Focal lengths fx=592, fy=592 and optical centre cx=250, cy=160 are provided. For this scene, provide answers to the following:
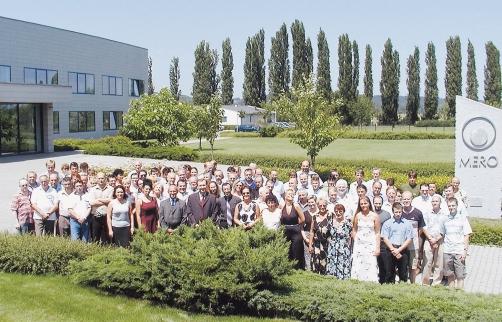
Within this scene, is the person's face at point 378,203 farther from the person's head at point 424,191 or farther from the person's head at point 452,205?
the person's head at point 424,191

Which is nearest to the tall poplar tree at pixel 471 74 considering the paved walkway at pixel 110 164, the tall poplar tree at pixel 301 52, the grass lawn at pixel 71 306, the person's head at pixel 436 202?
the tall poplar tree at pixel 301 52

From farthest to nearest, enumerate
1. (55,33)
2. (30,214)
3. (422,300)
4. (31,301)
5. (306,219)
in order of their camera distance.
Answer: (55,33) < (30,214) < (306,219) < (31,301) < (422,300)

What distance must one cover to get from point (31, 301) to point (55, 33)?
38852mm

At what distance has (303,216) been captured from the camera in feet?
32.0

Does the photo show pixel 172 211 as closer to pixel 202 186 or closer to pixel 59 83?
pixel 202 186

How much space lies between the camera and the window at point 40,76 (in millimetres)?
40594

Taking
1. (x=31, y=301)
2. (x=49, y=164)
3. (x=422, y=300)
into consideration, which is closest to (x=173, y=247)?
(x=31, y=301)

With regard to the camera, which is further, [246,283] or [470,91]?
[470,91]

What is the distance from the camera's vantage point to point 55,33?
143ft

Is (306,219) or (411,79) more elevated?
(411,79)

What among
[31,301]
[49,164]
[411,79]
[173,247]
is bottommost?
[31,301]

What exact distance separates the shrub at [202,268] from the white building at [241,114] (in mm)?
73436

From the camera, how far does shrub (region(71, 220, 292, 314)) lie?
7.82 m

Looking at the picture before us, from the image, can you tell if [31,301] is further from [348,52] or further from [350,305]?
[348,52]
